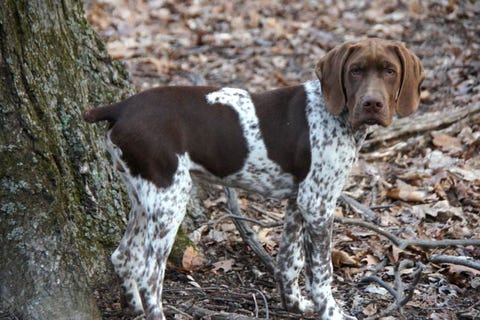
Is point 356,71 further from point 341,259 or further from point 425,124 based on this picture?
point 425,124

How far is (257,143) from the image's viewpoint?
4.98 metres

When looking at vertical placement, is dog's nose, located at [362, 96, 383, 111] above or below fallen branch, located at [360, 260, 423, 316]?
above

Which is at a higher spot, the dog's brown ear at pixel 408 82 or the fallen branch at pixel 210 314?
the dog's brown ear at pixel 408 82

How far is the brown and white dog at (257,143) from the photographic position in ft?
15.4

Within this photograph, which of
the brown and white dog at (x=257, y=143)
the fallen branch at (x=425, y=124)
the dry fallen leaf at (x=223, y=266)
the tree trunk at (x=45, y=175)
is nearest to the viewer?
the tree trunk at (x=45, y=175)

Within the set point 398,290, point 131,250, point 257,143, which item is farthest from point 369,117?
point 131,250

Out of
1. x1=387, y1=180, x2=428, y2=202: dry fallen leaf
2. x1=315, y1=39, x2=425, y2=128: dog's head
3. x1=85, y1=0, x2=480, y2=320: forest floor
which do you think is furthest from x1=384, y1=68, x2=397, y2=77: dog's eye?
x1=387, y1=180, x2=428, y2=202: dry fallen leaf

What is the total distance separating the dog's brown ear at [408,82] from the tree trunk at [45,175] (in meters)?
2.13

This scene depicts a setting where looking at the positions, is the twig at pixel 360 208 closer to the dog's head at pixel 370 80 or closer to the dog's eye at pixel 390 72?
the dog's head at pixel 370 80

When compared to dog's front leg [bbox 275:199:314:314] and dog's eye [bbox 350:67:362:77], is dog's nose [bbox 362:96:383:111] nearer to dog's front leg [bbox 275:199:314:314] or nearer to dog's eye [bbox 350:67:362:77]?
dog's eye [bbox 350:67:362:77]

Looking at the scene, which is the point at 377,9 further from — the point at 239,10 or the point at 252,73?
the point at 252,73

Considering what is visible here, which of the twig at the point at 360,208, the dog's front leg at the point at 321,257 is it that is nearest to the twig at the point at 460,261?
the dog's front leg at the point at 321,257

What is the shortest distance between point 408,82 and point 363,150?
10.7ft

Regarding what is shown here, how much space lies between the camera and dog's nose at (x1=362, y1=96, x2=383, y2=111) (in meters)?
4.61
